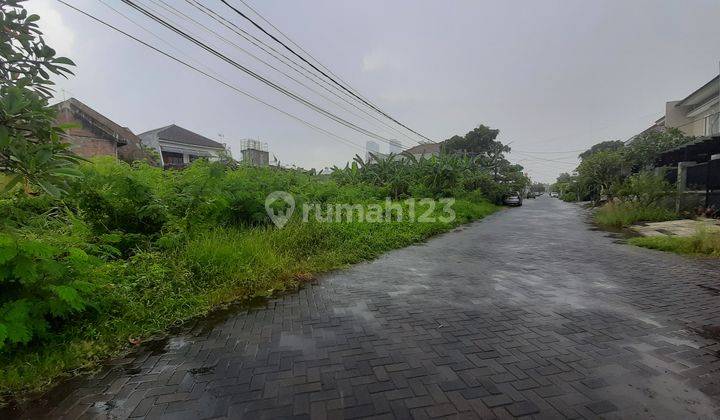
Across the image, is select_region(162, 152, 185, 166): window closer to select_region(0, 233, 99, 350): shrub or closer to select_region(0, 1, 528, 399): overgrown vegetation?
select_region(0, 1, 528, 399): overgrown vegetation

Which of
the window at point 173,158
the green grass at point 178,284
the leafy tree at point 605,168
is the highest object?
the window at point 173,158

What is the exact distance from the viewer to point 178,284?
14.9 ft

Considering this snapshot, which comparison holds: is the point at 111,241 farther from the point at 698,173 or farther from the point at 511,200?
the point at 511,200

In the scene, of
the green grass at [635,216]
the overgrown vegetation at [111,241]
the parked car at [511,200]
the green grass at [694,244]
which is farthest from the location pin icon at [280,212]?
the parked car at [511,200]

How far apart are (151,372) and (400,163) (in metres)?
18.0

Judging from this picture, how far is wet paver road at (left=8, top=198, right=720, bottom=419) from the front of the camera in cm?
241

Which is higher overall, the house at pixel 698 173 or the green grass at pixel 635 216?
the house at pixel 698 173

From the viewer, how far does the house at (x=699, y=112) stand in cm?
1692

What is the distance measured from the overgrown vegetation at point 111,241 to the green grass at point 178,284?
0.01 metres

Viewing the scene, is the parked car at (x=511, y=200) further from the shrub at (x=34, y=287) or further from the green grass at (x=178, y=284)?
the shrub at (x=34, y=287)

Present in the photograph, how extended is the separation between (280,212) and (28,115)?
19.5 feet

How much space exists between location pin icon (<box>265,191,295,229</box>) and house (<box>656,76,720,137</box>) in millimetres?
18267

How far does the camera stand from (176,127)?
32156 mm

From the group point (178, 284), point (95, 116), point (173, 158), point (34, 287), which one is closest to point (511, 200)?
point (173, 158)
